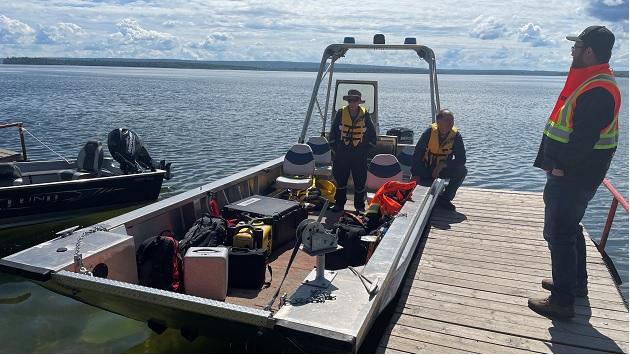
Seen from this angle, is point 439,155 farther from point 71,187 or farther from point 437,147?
point 71,187

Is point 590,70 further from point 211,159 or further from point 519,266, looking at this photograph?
point 211,159

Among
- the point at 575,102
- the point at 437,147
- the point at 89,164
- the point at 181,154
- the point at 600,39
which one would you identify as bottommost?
the point at 181,154

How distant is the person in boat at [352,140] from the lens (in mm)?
6469

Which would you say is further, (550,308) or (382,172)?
(382,172)

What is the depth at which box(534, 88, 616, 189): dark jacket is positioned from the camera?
340 centimetres

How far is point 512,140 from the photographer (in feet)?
73.8

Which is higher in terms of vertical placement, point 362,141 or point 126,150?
point 362,141

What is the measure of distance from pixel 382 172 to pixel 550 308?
10.7 feet

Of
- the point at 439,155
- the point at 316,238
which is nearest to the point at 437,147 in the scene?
the point at 439,155

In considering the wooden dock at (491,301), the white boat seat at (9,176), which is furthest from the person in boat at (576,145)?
the white boat seat at (9,176)

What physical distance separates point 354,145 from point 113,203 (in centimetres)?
489

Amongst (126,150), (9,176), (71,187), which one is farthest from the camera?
(126,150)

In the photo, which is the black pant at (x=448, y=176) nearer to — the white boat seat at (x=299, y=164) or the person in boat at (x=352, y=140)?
the person in boat at (x=352, y=140)

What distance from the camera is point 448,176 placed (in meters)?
6.79
